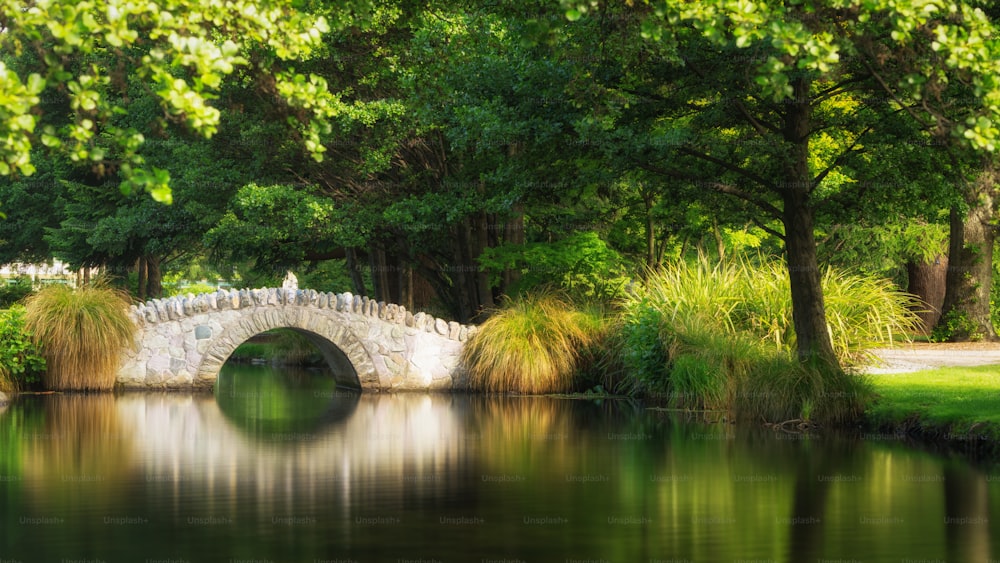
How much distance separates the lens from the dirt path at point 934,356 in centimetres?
1789

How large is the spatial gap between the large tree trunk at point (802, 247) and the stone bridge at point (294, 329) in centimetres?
750

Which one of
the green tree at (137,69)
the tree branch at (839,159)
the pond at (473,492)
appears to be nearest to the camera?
the green tree at (137,69)

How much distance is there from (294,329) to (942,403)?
11319mm

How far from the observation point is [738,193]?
14.8 metres

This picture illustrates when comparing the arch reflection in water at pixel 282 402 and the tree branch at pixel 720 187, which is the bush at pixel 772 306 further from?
the arch reflection in water at pixel 282 402

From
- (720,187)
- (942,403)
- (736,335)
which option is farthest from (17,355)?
(942,403)

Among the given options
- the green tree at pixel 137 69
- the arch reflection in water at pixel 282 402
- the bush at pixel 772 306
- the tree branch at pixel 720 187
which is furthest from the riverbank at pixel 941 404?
the green tree at pixel 137 69

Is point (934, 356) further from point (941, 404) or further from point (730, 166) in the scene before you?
point (730, 166)

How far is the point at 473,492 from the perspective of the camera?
A: 35.1 feet

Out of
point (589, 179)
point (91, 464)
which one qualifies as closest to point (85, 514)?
point (91, 464)

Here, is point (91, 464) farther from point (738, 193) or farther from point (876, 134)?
point (876, 134)

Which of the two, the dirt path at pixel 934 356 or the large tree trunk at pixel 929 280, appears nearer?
the dirt path at pixel 934 356

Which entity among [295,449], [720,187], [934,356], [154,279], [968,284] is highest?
[154,279]

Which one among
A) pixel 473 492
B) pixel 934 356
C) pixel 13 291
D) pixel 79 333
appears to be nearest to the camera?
pixel 473 492
